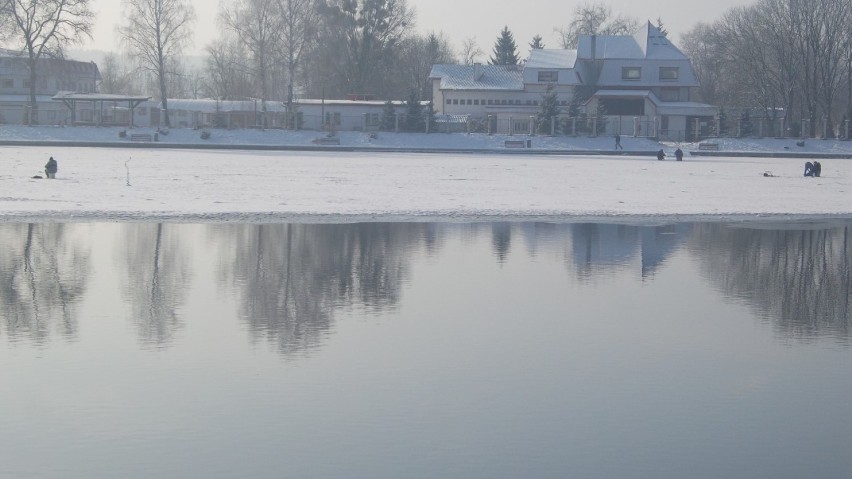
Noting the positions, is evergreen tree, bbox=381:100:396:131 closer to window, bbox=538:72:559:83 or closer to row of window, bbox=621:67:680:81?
window, bbox=538:72:559:83

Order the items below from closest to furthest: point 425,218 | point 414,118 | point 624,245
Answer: point 624,245 → point 425,218 → point 414,118

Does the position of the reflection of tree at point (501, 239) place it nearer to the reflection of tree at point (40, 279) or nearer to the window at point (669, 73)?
the reflection of tree at point (40, 279)

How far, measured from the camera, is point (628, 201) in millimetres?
36219

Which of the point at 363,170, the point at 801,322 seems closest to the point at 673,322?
the point at 801,322

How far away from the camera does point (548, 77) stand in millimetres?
100438

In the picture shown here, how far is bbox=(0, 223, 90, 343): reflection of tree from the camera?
50.6 feet

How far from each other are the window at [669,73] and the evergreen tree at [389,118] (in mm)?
29425

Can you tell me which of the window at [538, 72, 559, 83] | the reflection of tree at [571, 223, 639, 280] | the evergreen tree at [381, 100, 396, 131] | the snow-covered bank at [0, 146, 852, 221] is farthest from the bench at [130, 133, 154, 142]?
the reflection of tree at [571, 223, 639, 280]

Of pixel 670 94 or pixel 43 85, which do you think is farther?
pixel 43 85

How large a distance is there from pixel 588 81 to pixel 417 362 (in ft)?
298

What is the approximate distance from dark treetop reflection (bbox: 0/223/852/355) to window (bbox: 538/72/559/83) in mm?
71165

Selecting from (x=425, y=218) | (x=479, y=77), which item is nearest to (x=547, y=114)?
(x=479, y=77)

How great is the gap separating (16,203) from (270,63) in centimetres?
7330

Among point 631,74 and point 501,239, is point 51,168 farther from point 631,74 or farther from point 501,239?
point 631,74
